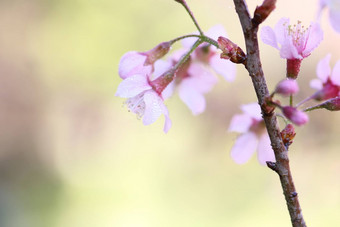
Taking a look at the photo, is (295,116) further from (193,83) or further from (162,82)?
(193,83)

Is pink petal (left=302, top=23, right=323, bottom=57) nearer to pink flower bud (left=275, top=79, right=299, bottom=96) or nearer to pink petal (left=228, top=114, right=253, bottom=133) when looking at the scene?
pink flower bud (left=275, top=79, right=299, bottom=96)

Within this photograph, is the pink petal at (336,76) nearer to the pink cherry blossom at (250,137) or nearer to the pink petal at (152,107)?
the pink cherry blossom at (250,137)

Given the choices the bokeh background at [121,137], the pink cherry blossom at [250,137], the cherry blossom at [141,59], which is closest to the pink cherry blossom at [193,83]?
the pink cherry blossom at [250,137]

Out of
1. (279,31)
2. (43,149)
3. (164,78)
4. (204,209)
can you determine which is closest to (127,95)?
(164,78)

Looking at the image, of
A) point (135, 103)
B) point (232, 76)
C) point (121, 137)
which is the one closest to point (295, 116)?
point (135, 103)

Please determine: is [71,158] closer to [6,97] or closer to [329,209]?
[6,97]

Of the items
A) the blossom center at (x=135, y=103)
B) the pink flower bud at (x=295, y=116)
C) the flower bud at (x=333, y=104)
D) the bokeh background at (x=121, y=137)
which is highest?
the bokeh background at (x=121, y=137)

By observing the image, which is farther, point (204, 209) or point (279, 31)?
point (204, 209)
